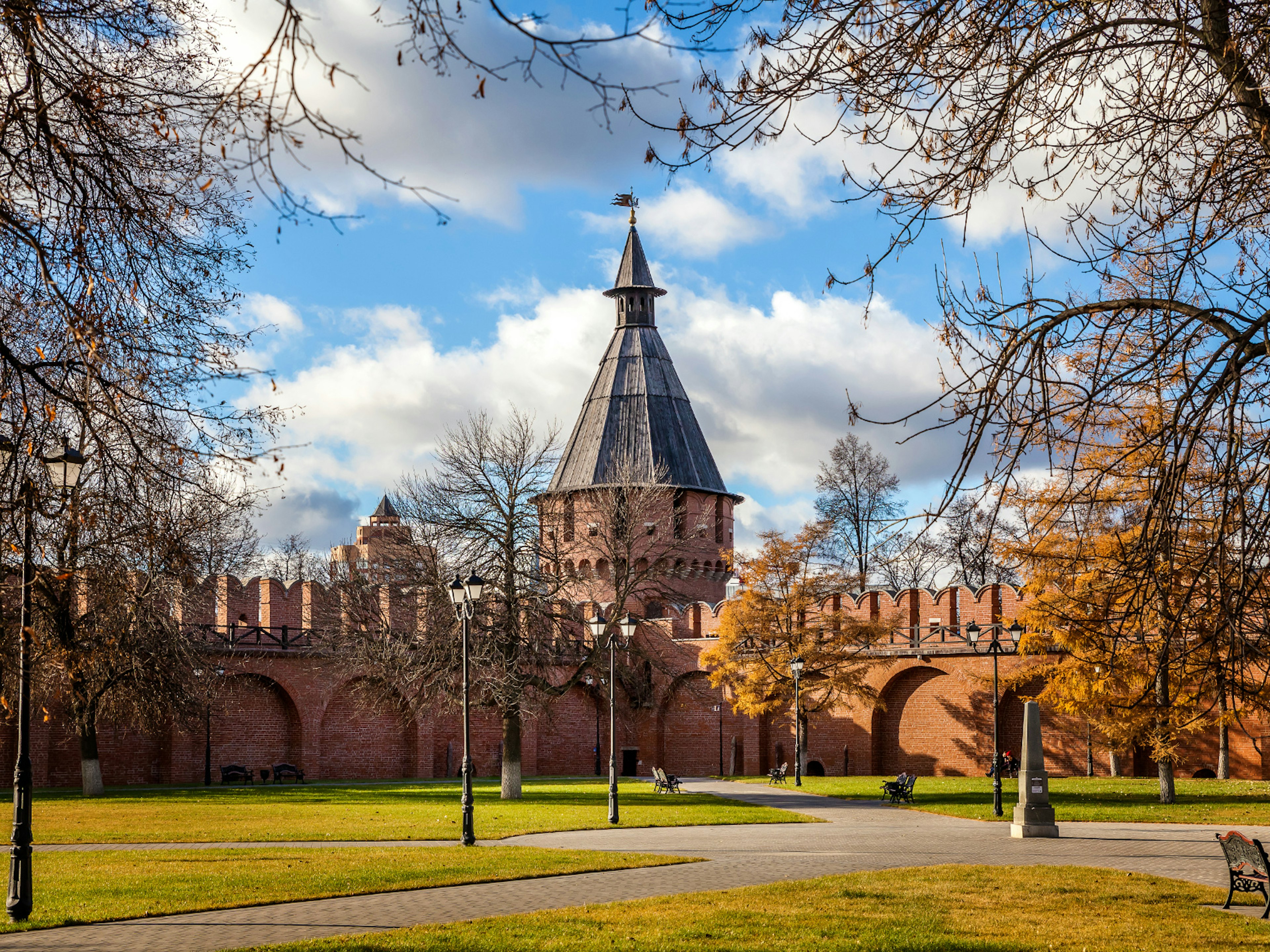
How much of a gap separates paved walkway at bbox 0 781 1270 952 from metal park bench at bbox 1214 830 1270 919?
1710mm

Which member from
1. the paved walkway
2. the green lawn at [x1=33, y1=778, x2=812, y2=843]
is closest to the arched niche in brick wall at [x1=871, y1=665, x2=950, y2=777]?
the green lawn at [x1=33, y1=778, x2=812, y2=843]

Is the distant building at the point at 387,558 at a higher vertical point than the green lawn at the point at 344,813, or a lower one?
higher

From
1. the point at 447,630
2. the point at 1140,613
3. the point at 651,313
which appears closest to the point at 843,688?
the point at 447,630

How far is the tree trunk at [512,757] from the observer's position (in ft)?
82.4

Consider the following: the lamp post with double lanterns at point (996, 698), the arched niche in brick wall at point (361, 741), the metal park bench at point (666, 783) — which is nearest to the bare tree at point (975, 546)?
the lamp post with double lanterns at point (996, 698)

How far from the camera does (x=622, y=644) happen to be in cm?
2588

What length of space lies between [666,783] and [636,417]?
735 inches

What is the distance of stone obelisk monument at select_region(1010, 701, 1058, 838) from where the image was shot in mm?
A: 16766

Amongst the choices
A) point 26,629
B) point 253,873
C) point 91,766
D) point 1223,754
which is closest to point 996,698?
point 1223,754

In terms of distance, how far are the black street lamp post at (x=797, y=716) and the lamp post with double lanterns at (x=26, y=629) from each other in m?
20.0

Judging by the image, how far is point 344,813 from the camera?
2120 centimetres

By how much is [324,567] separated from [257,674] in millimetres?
20916

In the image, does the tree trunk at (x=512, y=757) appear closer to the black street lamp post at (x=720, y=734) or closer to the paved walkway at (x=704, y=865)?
the paved walkway at (x=704, y=865)

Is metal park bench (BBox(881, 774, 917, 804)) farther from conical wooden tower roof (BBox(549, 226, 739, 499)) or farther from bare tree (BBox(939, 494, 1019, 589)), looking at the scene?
conical wooden tower roof (BBox(549, 226, 739, 499))
